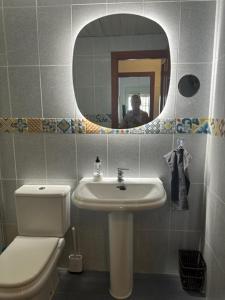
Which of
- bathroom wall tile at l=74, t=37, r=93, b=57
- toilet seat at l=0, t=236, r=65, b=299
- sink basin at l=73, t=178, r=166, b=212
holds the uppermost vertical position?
bathroom wall tile at l=74, t=37, r=93, b=57

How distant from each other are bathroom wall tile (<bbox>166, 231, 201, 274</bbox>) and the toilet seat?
86 centimetres

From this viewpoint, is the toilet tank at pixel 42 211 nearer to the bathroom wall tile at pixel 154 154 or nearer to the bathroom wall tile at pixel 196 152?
the bathroom wall tile at pixel 154 154

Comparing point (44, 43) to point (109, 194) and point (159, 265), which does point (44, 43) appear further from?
point (159, 265)

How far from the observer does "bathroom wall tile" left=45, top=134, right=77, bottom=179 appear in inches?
68.5

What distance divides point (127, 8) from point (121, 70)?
41cm

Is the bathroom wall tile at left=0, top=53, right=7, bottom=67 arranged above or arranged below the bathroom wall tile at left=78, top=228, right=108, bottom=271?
above

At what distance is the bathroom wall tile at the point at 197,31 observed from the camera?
4.95ft

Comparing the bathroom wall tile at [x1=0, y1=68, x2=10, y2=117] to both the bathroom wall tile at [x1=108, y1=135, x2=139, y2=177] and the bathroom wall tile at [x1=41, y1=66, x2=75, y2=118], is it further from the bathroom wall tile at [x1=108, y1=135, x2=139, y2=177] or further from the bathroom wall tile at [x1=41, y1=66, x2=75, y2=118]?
the bathroom wall tile at [x1=108, y1=135, x2=139, y2=177]

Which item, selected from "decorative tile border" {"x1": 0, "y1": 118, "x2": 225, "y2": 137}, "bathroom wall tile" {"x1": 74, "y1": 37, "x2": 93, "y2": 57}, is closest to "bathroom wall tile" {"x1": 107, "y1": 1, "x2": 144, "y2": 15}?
"bathroom wall tile" {"x1": 74, "y1": 37, "x2": 93, "y2": 57}

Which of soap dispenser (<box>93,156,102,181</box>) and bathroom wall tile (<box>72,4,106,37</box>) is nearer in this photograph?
bathroom wall tile (<box>72,4,106,37</box>)

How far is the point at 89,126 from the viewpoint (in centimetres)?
169

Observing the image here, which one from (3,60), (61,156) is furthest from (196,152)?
(3,60)

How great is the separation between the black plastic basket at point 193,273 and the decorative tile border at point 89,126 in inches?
38.2

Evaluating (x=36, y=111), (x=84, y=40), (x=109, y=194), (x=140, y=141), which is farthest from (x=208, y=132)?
(x=36, y=111)
